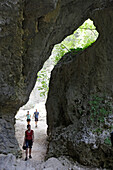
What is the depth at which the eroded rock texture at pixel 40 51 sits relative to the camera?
5746 mm

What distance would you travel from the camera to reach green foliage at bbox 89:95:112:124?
237 inches

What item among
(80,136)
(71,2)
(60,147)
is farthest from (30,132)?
(71,2)

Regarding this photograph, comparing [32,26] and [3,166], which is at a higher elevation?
[32,26]

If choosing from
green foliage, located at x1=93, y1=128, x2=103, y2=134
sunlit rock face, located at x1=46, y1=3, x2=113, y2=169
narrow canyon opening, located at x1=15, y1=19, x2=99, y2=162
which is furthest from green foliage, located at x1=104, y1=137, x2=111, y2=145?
narrow canyon opening, located at x1=15, y1=19, x2=99, y2=162

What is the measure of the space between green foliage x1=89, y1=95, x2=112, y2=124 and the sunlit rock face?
0.13 metres

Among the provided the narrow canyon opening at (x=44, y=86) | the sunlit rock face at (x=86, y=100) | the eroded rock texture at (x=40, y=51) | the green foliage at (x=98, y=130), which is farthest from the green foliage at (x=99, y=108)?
the narrow canyon opening at (x=44, y=86)

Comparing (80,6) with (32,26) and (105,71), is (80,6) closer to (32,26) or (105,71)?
(32,26)

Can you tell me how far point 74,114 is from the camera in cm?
693

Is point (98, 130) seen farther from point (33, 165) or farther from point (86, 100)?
point (33, 165)

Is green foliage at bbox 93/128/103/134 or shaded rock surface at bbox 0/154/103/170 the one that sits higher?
green foliage at bbox 93/128/103/134

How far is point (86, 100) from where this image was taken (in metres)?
6.75

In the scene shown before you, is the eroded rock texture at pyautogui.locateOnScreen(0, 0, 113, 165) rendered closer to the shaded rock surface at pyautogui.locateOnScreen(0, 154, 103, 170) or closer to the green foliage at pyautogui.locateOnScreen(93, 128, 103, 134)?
the shaded rock surface at pyautogui.locateOnScreen(0, 154, 103, 170)

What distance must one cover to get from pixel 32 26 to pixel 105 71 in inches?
142

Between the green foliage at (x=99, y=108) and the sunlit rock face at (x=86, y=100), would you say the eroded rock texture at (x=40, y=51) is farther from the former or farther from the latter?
the green foliage at (x=99, y=108)
